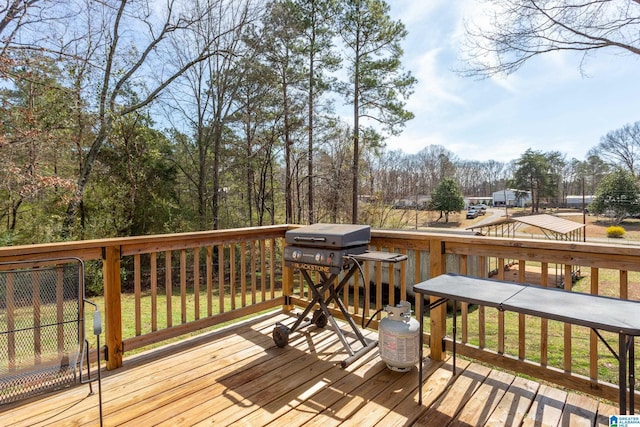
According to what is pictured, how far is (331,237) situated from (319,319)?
107 cm

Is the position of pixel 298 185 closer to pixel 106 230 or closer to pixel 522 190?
pixel 106 230

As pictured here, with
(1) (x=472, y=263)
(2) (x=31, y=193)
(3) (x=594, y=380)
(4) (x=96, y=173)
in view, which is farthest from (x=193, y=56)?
(3) (x=594, y=380)

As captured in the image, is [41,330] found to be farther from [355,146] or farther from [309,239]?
[355,146]

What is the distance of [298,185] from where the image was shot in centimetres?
1159

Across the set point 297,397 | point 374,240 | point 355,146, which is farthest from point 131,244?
point 355,146

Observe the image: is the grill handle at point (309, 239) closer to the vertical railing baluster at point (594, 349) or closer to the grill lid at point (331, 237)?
the grill lid at point (331, 237)

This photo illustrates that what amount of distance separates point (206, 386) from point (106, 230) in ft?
30.6

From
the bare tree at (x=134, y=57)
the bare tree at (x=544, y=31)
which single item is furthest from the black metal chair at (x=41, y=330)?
the bare tree at (x=134, y=57)

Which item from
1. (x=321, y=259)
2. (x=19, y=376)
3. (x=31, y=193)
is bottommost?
(x=19, y=376)

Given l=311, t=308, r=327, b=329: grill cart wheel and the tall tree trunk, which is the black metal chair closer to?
l=311, t=308, r=327, b=329: grill cart wheel

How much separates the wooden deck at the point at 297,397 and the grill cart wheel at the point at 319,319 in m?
0.44

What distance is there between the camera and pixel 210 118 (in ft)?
34.3

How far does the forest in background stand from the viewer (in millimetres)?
8117

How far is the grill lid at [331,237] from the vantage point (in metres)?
2.34
